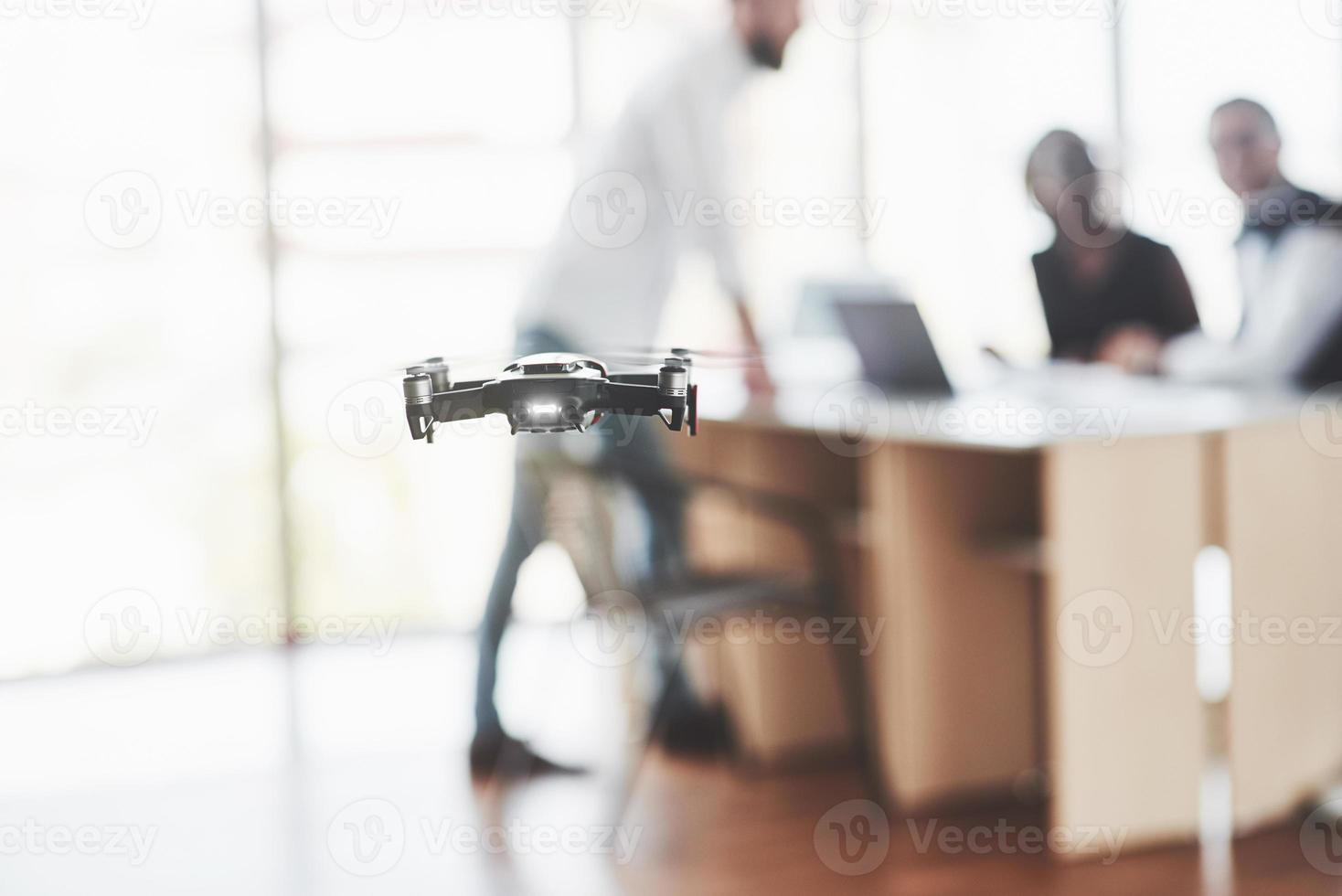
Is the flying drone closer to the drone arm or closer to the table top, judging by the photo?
the drone arm

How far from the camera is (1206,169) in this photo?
4598 millimetres

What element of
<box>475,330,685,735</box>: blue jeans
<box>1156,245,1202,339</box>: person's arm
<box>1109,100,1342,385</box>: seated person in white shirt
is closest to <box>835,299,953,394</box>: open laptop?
<box>475,330,685,735</box>: blue jeans

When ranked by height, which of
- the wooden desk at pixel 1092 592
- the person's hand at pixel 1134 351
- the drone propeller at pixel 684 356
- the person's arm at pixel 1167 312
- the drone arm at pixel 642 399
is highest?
the person's arm at pixel 1167 312

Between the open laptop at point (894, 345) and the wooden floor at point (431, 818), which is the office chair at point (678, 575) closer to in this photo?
the wooden floor at point (431, 818)

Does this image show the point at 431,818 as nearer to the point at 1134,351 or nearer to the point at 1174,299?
the point at 1134,351

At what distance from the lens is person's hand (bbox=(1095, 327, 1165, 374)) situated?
10.2 ft

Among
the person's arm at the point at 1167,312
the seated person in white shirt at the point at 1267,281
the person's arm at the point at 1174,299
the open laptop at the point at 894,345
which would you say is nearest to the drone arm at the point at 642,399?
the open laptop at the point at 894,345

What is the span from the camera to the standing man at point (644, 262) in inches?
96.5

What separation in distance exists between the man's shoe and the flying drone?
192cm

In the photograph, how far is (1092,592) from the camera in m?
2.21

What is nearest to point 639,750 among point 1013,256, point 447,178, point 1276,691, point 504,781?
point 504,781

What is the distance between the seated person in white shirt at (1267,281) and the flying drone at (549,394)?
2.24 meters

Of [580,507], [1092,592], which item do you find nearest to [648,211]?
[580,507]

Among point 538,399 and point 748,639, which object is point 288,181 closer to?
point 748,639
